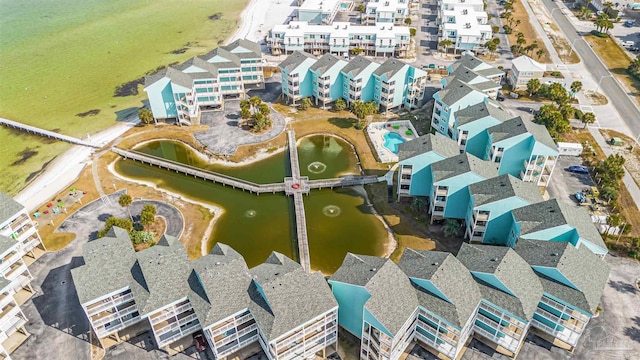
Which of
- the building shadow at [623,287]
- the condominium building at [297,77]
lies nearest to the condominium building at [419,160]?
the building shadow at [623,287]

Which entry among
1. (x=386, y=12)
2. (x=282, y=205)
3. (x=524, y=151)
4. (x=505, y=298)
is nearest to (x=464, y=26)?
(x=386, y=12)

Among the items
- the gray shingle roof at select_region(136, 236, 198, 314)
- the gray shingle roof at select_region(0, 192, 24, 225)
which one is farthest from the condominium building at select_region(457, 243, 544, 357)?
the gray shingle roof at select_region(0, 192, 24, 225)

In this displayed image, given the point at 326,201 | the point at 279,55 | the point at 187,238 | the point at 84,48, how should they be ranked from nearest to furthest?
the point at 187,238, the point at 326,201, the point at 279,55, the point at 84,48

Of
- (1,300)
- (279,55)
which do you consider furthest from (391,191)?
(279,55)

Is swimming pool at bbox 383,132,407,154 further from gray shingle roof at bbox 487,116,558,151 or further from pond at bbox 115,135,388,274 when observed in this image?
gray shingle roof at bbox 487,116,558,151

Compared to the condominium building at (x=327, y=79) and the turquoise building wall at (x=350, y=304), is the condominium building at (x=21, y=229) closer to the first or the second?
the turquoise building wall at (x=350, y=304)

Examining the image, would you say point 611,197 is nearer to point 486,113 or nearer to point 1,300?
point 486,113

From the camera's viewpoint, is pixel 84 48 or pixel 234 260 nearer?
pixel 234 260
